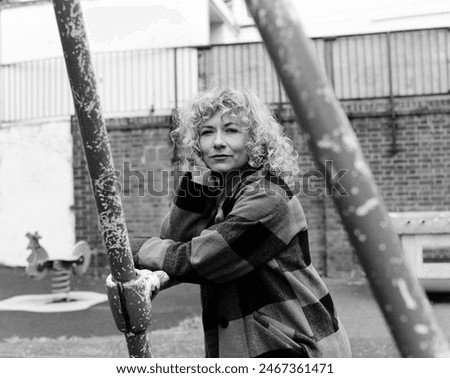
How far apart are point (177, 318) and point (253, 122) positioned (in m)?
2.72

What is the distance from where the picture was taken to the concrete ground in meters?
2.92

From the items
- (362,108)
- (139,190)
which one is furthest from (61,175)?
(362,108)

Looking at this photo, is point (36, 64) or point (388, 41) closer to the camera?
point (388, 41)

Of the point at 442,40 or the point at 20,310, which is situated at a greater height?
the point at 442,40

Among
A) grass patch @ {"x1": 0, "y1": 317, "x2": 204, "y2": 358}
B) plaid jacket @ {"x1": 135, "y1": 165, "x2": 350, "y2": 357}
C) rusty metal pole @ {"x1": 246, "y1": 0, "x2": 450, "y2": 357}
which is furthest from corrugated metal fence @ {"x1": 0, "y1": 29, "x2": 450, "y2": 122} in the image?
rusty metal pole @ {"x1": 246, "y1": 0, "x2": 450, "y2": 357}

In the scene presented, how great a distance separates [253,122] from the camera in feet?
3.41

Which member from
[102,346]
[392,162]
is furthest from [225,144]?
[392,162]

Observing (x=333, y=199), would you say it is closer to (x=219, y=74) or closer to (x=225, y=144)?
(x=225, y=144)

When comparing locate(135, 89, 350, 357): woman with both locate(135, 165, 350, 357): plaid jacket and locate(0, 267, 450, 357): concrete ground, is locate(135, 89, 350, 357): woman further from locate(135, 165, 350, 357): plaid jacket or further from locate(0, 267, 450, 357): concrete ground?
locate(0, 267, 450, 357): concrete ground

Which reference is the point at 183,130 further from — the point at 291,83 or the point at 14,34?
the point at 14,34

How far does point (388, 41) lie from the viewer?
5270 millimetres

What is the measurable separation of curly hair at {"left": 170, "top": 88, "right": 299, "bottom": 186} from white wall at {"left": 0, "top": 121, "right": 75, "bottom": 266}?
4.67 m
